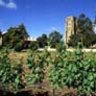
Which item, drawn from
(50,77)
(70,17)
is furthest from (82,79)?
(70,17)

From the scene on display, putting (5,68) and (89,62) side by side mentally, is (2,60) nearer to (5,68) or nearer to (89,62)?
(5,68)

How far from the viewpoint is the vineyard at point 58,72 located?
12.6 m

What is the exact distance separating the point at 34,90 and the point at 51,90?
62 centimetres

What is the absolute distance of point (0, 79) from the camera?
13352 millimetres

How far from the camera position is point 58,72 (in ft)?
42.5

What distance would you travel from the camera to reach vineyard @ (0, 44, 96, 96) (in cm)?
1262

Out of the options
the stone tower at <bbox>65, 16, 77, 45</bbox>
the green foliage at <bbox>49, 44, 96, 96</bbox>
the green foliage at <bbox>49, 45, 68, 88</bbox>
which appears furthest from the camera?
the stone tower at <bbox>65, 16, 77, 45</bbox>

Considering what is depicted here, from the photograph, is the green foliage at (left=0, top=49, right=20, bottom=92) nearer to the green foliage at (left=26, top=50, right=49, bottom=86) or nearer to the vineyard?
the vineyard

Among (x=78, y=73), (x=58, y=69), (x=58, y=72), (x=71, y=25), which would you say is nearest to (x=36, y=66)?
(x=58, y=69)

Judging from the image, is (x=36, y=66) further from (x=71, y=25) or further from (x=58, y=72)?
(x=71, y=25)

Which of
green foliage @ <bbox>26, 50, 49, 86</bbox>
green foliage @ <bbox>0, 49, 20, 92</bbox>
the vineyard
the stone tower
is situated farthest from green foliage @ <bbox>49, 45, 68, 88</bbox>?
the stone tower

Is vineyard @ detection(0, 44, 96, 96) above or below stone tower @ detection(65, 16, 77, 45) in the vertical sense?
below

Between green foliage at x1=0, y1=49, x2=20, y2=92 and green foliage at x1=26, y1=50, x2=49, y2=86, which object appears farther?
Result: green foliage at x1=26, y1=50, x2=49, y2=86

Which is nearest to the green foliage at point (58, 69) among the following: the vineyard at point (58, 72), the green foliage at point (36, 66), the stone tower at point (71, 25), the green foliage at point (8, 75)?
the vineyard at point (58, 72)
